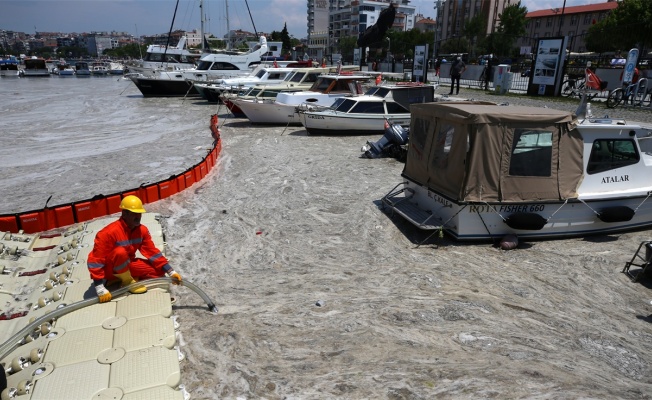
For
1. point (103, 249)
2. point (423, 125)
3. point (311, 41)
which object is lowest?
point (103, 249)

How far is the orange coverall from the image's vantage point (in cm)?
451

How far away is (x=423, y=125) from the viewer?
7828mm


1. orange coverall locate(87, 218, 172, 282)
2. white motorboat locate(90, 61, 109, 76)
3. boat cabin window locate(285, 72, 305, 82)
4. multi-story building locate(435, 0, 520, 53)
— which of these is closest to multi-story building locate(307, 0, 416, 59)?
multi-story building locate(435, 0, 520, 53)

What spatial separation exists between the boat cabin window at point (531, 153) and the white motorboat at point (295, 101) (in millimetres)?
12335

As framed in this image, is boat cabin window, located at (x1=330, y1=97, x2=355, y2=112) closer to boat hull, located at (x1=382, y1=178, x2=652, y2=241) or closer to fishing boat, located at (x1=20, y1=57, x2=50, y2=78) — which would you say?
boat hull, located at (x1=382, y1=178, x2=652, y2=241)

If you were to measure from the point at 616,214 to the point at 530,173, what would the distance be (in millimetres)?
1713

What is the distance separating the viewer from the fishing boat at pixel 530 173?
21.6ft

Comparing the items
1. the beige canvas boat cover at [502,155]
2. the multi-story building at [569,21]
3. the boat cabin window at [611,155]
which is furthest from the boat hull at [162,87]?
the multi-story building at [569,21]

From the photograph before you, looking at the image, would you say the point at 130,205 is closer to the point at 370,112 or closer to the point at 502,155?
the point at 502,155

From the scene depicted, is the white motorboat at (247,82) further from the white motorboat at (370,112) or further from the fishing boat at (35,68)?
the fishing boat at (35,68)

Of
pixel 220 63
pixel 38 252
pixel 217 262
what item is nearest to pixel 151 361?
pixel 217 262

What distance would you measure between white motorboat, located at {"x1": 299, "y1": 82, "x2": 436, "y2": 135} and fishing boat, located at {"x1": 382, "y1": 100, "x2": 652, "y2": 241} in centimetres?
876

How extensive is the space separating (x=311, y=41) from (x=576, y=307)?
159 meters

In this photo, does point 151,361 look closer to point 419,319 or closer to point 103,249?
point 103,249
